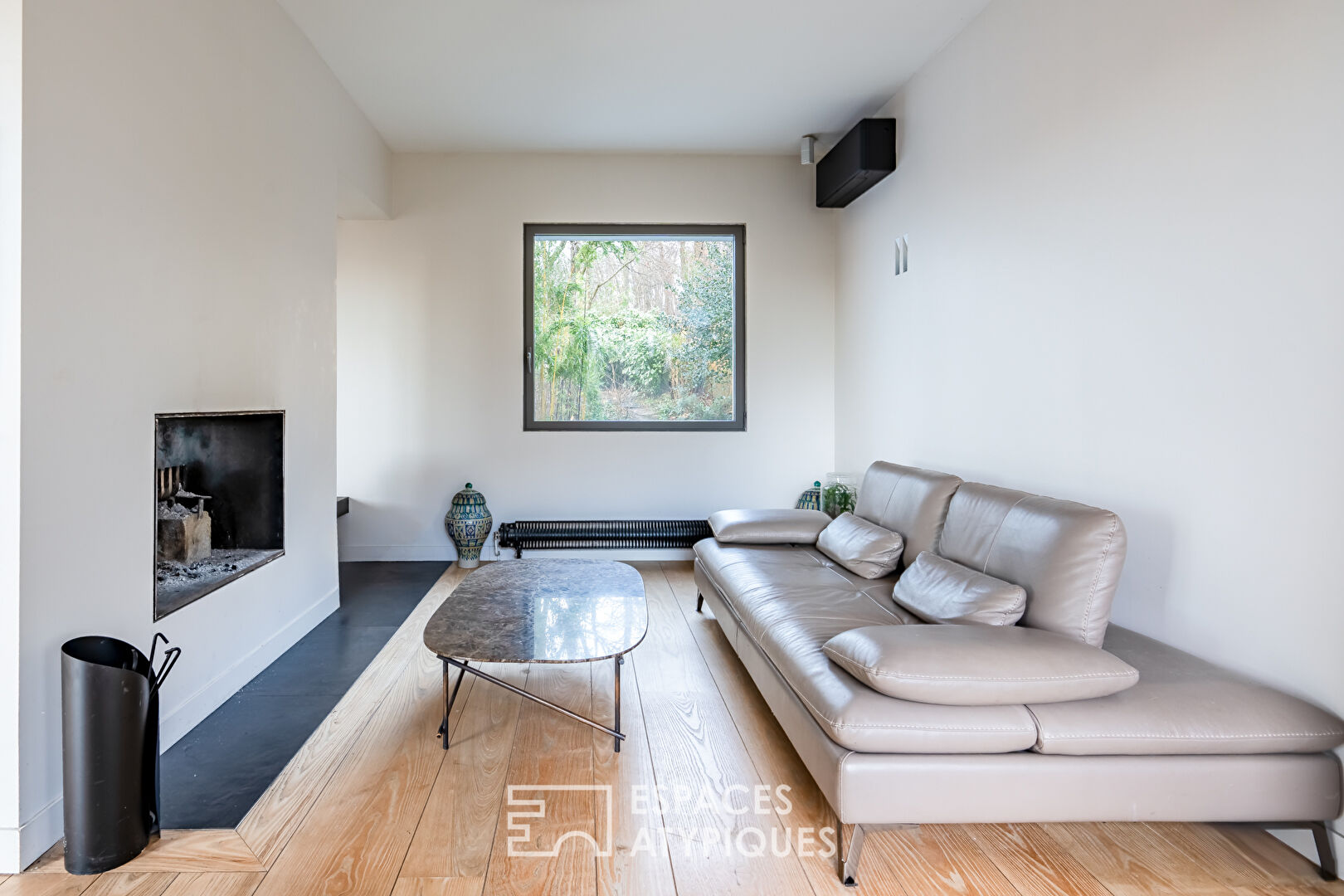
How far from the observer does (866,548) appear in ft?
10.3

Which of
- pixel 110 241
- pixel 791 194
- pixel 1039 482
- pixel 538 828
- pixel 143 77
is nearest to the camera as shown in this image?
pixel 538 828

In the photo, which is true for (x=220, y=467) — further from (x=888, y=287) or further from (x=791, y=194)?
(x=791, y=194)

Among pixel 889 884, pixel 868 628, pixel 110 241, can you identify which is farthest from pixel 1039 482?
pixel 110 241

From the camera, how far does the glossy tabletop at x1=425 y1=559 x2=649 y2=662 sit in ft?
7.36

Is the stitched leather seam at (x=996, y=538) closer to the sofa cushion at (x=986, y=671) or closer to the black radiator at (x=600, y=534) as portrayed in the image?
the sofa cushion at (x=986, y=671)

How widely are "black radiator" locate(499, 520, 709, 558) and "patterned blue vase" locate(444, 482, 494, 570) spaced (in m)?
0.14

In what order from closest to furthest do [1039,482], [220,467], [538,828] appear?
[538,828]
[1039,482]
[220,467]

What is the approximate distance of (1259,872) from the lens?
1771mm

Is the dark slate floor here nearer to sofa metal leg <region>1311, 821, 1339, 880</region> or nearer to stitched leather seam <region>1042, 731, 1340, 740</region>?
stitched leather seam <region>1042, 731, 1340, 740</region>

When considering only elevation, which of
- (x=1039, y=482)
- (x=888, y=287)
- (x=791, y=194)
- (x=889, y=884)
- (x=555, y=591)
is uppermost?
(x=791, y=194)

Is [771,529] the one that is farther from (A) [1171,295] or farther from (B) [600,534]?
(A) [1171,295]

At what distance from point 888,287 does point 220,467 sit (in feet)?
11.6

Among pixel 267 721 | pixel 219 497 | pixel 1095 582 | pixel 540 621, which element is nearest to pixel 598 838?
pixel 540 621

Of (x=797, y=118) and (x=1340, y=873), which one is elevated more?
(x=797, y=118)
